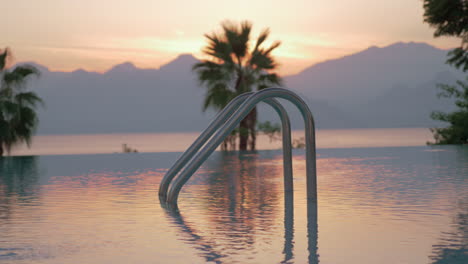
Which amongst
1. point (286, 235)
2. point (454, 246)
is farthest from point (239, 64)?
point (454, 246)

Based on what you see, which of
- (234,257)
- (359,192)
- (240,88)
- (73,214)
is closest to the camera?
(234,257)

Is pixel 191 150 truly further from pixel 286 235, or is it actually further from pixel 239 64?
pixel 239 64

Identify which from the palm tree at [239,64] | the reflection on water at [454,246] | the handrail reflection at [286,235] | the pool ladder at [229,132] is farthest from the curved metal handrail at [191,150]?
Answer: the palm tree at [239,64]

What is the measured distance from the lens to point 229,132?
8422 mm

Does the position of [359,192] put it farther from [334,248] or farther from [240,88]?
[240,88]

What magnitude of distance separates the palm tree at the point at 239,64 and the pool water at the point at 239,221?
13.1m

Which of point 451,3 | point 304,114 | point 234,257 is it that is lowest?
point 234,257

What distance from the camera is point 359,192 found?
382 inches

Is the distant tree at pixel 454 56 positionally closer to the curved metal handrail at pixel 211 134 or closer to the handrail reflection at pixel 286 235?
the curved metal handrail at pixel 211 134

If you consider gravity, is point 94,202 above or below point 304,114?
below

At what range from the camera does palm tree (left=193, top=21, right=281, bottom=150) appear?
25922 millimetres

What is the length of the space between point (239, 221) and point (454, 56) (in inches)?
872

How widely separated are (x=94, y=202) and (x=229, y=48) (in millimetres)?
17636

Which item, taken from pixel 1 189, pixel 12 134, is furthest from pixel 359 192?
pixel 12 134
